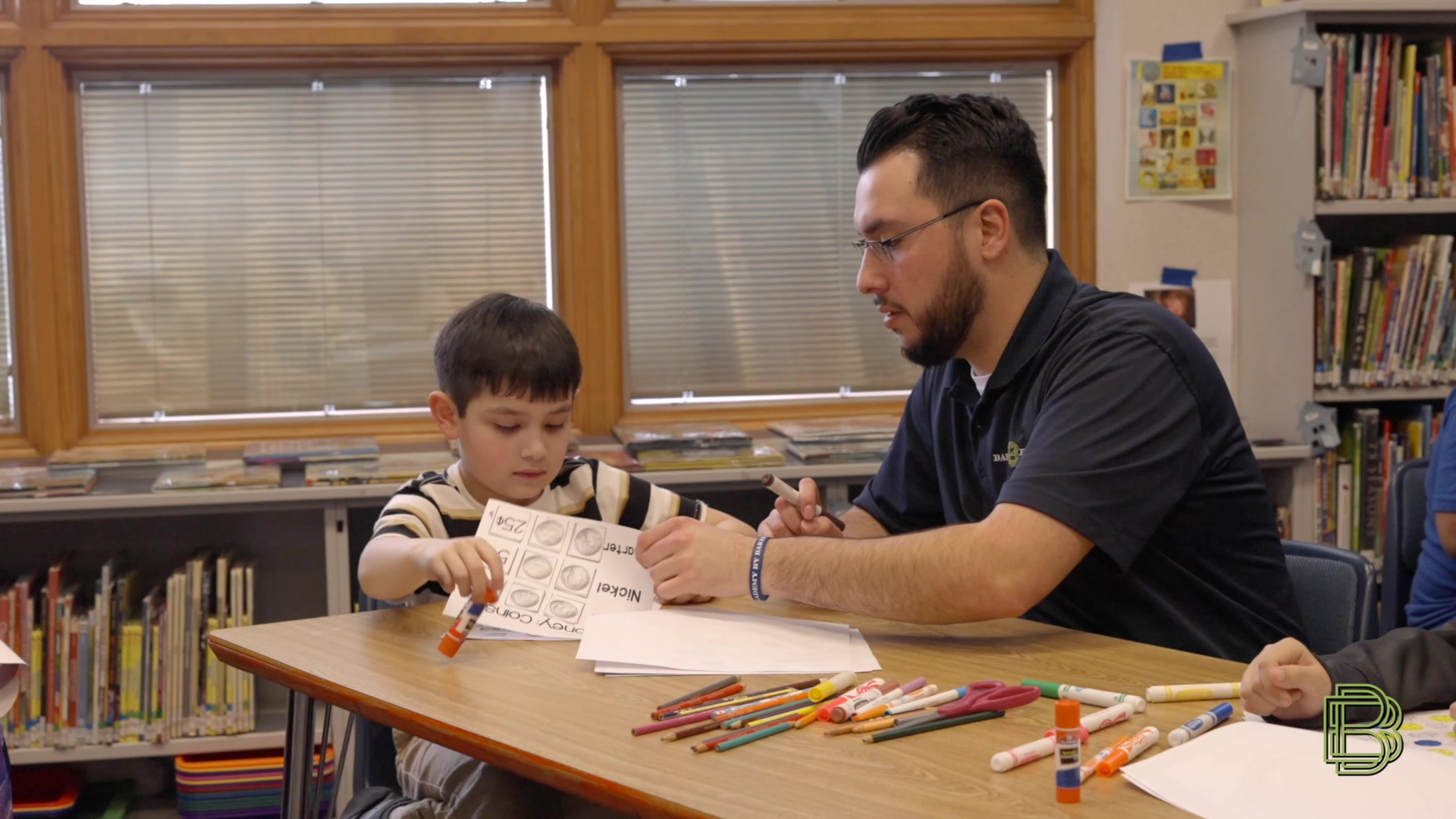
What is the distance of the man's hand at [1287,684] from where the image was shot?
1199 millimetres

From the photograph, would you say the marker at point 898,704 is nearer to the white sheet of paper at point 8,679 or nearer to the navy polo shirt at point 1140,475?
the navy polo shirt at point 1140,475

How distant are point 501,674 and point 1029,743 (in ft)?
1.96

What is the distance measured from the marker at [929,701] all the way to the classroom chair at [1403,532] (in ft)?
4.73

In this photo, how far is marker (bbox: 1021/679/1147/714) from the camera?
128 centimetres

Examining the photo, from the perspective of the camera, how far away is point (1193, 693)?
1304 millimetres

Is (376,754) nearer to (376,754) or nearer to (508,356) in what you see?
(376,754)

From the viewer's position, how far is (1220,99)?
338cm

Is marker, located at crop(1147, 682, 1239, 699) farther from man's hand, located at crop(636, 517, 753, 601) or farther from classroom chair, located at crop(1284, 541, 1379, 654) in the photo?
man's hand, located at crop(636, 517, 753, 601)

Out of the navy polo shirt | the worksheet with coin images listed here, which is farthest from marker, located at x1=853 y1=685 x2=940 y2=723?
the worksheet with coin images

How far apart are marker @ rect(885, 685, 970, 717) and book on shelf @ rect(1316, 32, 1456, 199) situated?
7.73ft

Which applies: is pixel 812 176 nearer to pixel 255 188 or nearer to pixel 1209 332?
pixel 1209 332

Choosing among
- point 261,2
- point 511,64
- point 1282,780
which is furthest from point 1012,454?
point 261,2

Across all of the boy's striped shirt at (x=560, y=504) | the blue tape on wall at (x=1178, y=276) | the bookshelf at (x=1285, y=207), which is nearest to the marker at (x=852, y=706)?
the boy's striped shirt at (x=560, y=504)

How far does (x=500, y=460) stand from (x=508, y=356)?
0.49 ft
